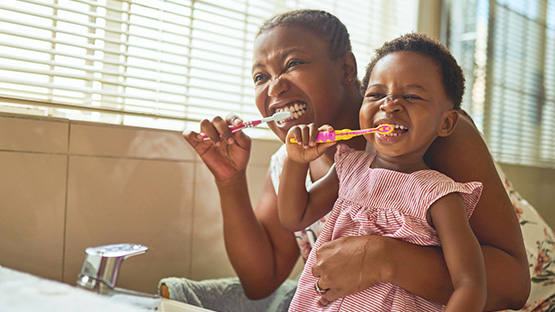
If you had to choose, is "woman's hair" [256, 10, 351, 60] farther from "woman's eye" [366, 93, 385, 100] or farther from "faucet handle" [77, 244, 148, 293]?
"faucet handle" [77, 244, 148, 293]

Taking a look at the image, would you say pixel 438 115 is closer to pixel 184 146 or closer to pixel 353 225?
pixel 353 225

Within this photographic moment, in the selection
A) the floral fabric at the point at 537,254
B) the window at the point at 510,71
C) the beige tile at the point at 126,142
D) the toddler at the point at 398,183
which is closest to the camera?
the toddler at the point at 398,183

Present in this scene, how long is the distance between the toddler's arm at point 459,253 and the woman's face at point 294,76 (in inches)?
14.7

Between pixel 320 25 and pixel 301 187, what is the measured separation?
0.39m

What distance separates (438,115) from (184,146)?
68 cm

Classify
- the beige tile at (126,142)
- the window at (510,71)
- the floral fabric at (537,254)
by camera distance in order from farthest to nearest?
the window at (510,71)
the floral fabric at (537,254)
the beige tile at (126,142)

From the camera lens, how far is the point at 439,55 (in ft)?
2.96

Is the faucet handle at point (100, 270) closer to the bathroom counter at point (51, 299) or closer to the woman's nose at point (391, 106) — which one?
the bathroom counter at point (51, 299)

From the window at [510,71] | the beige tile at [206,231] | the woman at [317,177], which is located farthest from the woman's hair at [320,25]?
the window at [510,71]

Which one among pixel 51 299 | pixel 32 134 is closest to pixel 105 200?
pixel 32 134

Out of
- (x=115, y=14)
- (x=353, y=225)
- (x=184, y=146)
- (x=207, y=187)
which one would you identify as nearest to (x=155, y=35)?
(x=115, y=14)

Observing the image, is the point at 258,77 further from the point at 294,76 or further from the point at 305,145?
the point at 305,145

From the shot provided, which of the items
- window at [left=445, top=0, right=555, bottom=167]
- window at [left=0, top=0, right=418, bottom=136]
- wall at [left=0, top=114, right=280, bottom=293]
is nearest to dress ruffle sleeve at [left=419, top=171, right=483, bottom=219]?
wall at [left=0, top=114, right=280, bottom=293]

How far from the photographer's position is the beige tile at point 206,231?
1380 mm
